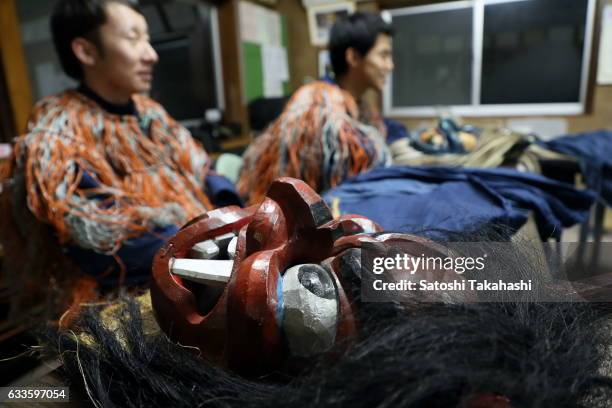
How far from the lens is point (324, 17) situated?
141 centimetres

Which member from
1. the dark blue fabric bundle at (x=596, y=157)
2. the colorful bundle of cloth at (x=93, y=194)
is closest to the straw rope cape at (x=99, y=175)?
the colorful bundle of cloth at (x=93, y=194)

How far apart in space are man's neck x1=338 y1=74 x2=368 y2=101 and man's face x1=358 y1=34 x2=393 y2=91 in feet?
0.07

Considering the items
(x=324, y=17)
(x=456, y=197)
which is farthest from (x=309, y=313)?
(x=324, y=17)

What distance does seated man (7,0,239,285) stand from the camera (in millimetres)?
622

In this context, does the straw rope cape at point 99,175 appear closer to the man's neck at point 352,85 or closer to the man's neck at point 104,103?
the man's neck at point 104,103

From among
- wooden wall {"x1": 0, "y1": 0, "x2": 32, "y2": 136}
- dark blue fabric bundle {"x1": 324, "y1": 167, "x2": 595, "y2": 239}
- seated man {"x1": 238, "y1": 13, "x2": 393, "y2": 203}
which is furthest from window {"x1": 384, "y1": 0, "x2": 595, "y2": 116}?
wooden wall {"x1": 0, "y1": 0, "x2": 32, "y2": 136}

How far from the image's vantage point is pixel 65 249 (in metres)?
0.67

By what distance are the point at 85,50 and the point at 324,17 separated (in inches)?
33.6

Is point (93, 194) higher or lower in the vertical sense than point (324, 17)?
lower

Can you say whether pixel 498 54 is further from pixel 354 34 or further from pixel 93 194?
pixel 93 194

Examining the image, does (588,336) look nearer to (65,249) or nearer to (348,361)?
(348,361)

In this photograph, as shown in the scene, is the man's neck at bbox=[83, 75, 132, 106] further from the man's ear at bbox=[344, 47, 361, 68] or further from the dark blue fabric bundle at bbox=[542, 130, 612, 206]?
the dark blue fabric bundle at bbox=[542, 130, 612, 206]

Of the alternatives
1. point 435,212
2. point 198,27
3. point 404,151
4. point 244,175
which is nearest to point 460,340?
point 435,212

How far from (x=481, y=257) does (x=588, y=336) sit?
7 cm
